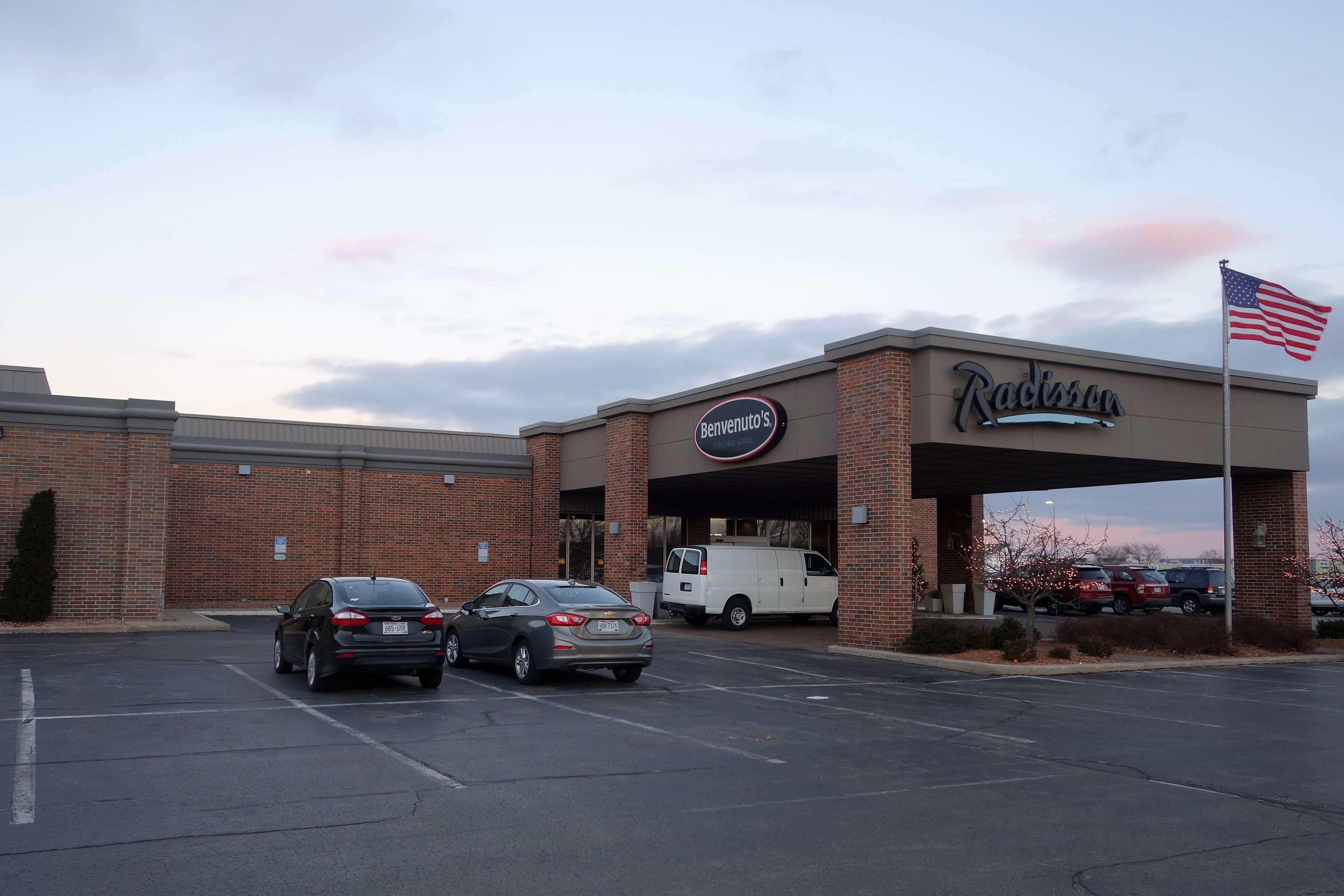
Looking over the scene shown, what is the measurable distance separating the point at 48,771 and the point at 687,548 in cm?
1889

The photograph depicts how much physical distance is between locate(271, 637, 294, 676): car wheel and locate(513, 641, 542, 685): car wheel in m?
3.15

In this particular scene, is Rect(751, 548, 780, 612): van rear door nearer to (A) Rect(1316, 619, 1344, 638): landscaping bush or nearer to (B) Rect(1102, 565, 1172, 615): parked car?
(A) Rect(1316, 619, 1344, 638): landscaping bush

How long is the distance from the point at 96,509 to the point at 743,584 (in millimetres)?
14452

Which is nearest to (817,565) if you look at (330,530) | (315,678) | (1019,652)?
(1019,652)

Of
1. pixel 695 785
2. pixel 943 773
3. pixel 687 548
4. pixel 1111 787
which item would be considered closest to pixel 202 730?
pixel 695 785

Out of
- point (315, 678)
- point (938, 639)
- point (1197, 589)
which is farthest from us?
point (1197, 589)

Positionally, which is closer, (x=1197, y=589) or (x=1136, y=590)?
(x=1136, y=590)

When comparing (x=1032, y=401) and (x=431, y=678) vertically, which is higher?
(x=1032, y=401)

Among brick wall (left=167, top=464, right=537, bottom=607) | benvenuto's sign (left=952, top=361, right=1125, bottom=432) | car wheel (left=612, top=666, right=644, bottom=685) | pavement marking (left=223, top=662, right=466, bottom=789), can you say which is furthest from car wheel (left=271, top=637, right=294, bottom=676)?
brick wall (left=167, top=464, right=537, bottom=607)

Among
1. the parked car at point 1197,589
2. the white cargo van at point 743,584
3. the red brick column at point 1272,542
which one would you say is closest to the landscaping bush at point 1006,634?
the white cargo van at point 743,584

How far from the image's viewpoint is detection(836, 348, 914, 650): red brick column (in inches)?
778

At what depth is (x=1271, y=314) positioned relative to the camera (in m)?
22.5

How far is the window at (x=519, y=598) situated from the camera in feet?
50.1

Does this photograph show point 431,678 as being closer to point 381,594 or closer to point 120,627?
point 381,594
